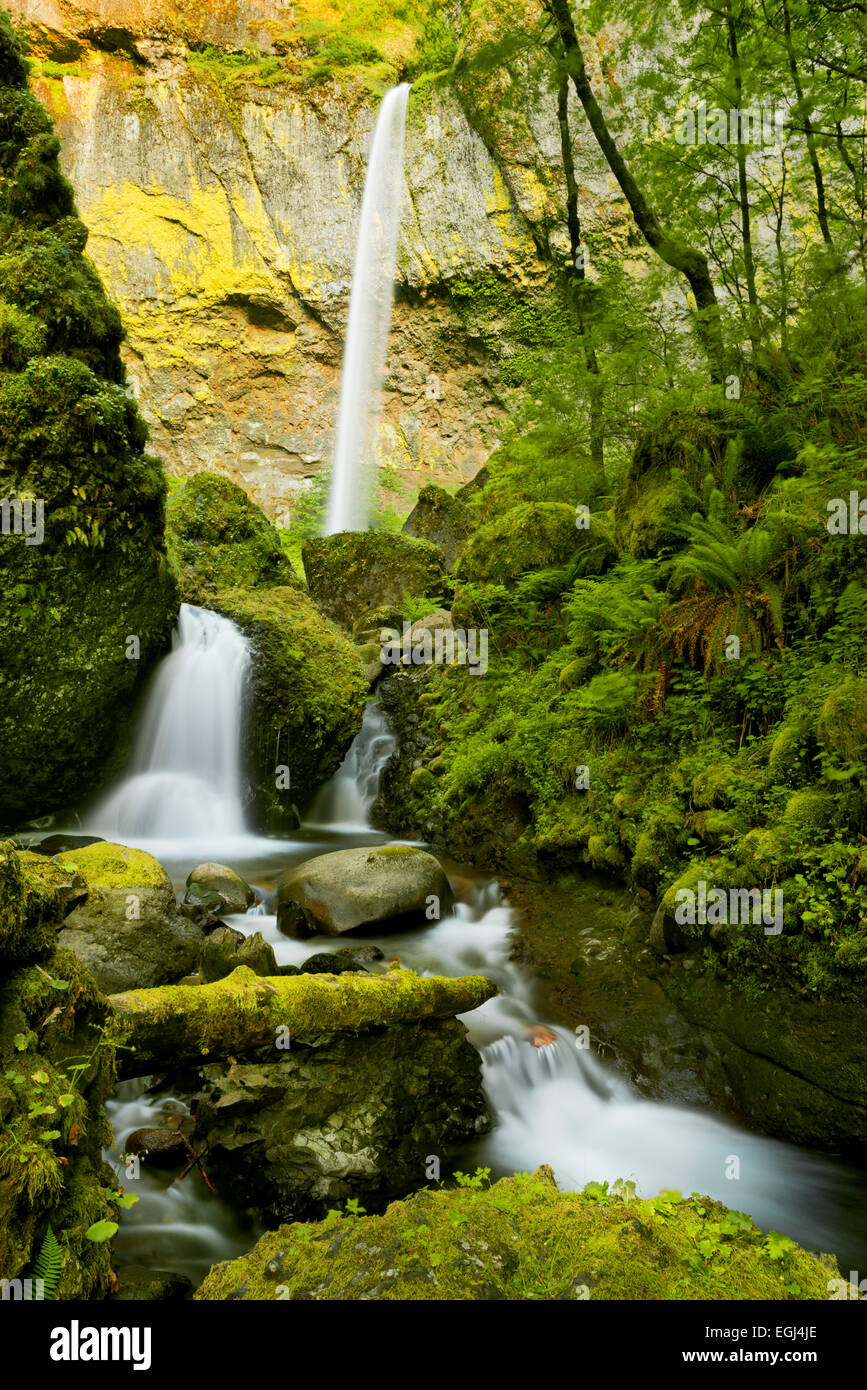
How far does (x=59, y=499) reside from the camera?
813 centimetres

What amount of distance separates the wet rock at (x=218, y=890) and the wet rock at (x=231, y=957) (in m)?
1.39

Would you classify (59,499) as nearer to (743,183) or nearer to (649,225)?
(649,225)

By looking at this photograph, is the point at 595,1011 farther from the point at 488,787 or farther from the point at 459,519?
the point at 459,519

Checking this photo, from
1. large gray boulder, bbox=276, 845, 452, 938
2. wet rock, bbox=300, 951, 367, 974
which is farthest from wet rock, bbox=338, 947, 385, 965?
wet rock, bbox=300, 951, 367, 974

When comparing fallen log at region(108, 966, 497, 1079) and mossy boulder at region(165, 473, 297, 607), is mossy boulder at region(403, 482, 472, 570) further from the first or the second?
fallen log at region(108, 966, 497, 1079)

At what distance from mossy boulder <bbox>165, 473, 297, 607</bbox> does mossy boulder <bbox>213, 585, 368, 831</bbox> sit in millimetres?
1037

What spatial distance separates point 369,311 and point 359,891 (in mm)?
29574

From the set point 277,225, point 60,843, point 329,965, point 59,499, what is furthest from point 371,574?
point 277,225

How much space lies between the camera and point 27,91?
28.8 feet

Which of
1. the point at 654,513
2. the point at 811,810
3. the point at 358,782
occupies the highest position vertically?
the point at 654,513

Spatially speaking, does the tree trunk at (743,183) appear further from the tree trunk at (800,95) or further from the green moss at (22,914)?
the green moss at (22,914)

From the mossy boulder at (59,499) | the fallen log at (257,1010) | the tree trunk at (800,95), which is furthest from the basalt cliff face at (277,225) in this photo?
the fallen log at (257,1010)

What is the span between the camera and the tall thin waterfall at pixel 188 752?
9469mm

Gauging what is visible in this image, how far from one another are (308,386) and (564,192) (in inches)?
509
